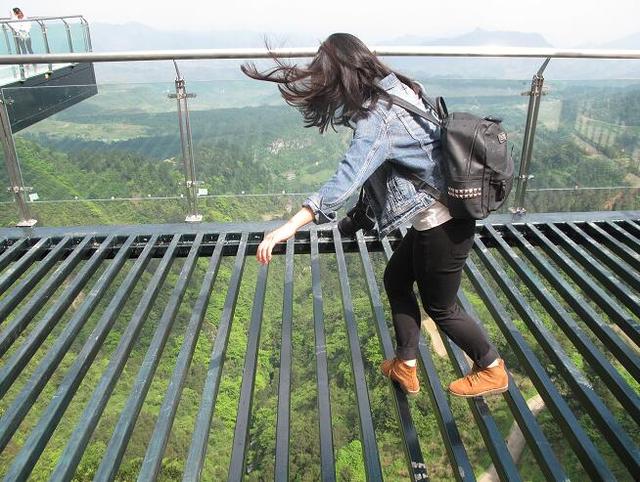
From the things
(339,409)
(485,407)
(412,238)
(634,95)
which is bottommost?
(339,409)

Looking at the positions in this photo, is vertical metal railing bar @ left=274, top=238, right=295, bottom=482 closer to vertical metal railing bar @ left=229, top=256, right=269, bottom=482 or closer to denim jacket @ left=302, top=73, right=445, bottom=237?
vertical metal railing bar @ left=229, top=256, right=269, bottom=482

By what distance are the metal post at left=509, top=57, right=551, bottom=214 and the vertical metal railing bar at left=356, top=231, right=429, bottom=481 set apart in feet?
4.39

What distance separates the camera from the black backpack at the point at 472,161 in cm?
168

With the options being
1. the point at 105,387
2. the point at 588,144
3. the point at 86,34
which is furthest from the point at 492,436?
the point at 86,34

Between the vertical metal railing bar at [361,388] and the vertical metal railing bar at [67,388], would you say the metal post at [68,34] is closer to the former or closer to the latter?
the vertical metal railing bar at [67,388]

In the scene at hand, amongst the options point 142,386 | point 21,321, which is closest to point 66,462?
point 142,386

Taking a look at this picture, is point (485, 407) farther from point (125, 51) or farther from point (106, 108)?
point (106, 108)

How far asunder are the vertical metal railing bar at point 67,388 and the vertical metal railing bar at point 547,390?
1859 mm

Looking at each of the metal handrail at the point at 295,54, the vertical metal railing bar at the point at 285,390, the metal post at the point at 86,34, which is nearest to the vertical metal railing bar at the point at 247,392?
the vertical metal railing bar at the point at 285,390

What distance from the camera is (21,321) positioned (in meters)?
2.54

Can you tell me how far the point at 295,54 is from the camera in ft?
10.2

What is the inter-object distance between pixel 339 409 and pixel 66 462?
18904 mm

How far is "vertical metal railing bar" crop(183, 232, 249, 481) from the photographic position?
5.82 ft

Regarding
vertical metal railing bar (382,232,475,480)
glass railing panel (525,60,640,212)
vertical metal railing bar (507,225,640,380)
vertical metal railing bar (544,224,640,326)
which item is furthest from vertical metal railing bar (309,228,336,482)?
glass railing panel (525,60,640,212)
